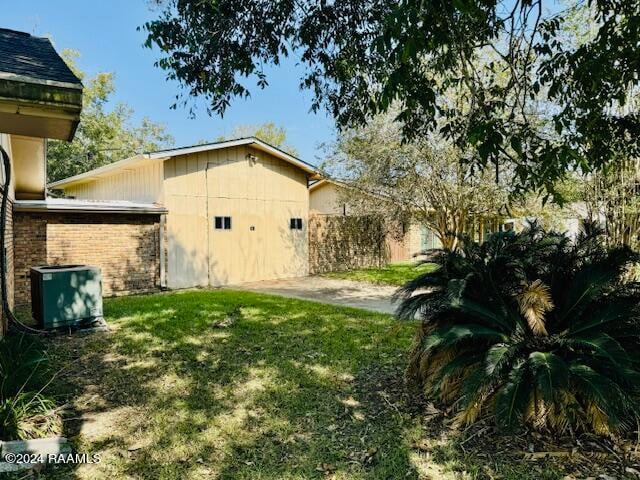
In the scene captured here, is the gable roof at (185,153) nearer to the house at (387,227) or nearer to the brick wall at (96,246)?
the brick wall at (96,246)

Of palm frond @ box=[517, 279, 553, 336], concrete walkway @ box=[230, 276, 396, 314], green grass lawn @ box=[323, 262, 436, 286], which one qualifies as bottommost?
concrete walkway @ box=[230, 276, 396, 314]

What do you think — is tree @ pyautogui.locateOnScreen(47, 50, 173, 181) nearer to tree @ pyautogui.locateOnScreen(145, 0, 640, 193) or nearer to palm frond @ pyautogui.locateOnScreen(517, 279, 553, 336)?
tree @ pyautogui.locateOnScreen(145, 0, 640, 193)

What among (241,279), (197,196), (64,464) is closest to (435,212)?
(241,279)

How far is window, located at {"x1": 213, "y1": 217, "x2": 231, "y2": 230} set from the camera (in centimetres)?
1308

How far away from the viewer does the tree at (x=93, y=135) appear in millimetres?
25062

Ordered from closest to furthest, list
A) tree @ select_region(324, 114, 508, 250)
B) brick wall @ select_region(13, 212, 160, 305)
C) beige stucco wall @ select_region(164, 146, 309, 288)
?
brick wall @ select_region(13, 212, 160, 305)
tree @ select_region(324, 114, 508, 250)
beige stucco wall @ select_region(164, 146, 309, 288)

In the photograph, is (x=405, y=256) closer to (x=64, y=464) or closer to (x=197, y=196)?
(x=197, y=196)

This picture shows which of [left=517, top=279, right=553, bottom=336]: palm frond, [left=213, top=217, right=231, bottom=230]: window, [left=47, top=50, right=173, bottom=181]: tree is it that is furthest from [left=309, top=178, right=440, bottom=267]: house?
[left=47, top=50, right=173, bottom=181]: tree

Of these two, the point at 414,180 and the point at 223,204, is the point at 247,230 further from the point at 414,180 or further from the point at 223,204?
the point at 414,180

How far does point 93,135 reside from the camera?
85.1 ft

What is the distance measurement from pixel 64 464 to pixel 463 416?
312 centimetres

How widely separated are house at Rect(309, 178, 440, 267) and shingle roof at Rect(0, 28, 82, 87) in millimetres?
12585

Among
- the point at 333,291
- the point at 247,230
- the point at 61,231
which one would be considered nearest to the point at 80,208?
the point at 61,231

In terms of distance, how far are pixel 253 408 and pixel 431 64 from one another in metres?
4.34
